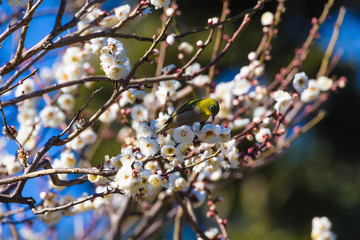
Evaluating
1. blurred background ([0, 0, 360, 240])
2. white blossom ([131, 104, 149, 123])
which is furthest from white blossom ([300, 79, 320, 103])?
blurred background ([0, 0, 360, 240])

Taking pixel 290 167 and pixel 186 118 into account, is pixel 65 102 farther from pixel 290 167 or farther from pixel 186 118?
pixel 290 167

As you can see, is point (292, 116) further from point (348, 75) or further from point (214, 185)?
point (348, 75)

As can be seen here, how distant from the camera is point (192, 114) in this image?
1.78 m

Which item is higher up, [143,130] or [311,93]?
[311,93]

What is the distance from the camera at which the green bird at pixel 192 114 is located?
175 cm

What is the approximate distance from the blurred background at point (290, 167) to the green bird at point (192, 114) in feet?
18.0

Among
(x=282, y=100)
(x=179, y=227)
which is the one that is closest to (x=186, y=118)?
(x=282, y=100)

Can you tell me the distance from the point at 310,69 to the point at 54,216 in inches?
259

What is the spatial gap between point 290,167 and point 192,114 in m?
6.77

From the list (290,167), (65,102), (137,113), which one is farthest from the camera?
(290,167)

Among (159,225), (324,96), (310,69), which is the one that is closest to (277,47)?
(310,69)

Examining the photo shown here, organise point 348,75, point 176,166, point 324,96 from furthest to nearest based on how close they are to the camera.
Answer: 1. point 348,75
2. point 324,96
3. point 176,166

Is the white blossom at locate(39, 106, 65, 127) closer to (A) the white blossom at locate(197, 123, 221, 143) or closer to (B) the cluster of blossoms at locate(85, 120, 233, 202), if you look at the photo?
(B) the cluster of blossoms at locate(85, 120, 233, 202)

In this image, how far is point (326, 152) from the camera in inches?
339
